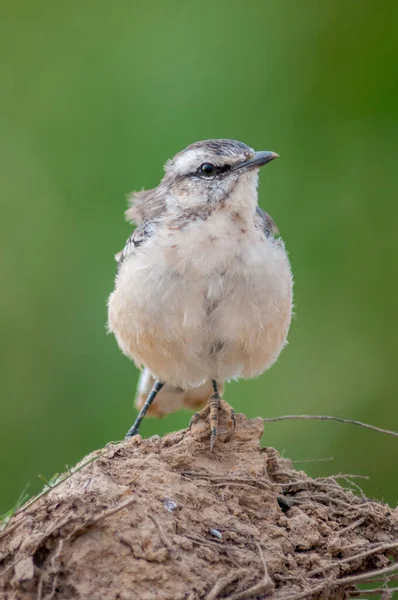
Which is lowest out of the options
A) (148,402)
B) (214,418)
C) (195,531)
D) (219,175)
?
(195,531)

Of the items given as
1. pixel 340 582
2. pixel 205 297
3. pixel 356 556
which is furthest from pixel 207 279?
pixel 340 582

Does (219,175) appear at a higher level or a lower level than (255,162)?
lower

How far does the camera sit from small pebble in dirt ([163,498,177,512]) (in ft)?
15.5

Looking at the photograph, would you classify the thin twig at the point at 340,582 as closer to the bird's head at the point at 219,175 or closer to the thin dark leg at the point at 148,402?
the bird's head at the point at 219,175

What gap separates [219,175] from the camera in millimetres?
6258

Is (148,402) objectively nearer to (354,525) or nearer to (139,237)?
(139,237)

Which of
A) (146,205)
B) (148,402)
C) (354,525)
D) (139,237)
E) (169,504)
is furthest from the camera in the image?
(148,402)

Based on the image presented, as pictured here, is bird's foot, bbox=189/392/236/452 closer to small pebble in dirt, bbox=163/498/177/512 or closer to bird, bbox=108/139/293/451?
bird, bbox=108/139/293/451

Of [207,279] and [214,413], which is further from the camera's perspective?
[207,279]

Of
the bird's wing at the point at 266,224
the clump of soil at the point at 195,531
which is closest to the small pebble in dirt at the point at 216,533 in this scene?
the clump of soil at the point at 195,531

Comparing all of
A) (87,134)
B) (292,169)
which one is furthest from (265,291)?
(87,134)

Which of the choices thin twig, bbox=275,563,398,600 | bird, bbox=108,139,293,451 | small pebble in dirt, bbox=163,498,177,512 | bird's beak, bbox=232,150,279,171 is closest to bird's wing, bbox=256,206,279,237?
bird, bbox=108,139,293,451

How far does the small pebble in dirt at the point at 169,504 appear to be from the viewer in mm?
4730

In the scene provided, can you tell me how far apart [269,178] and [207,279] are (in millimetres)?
2568
